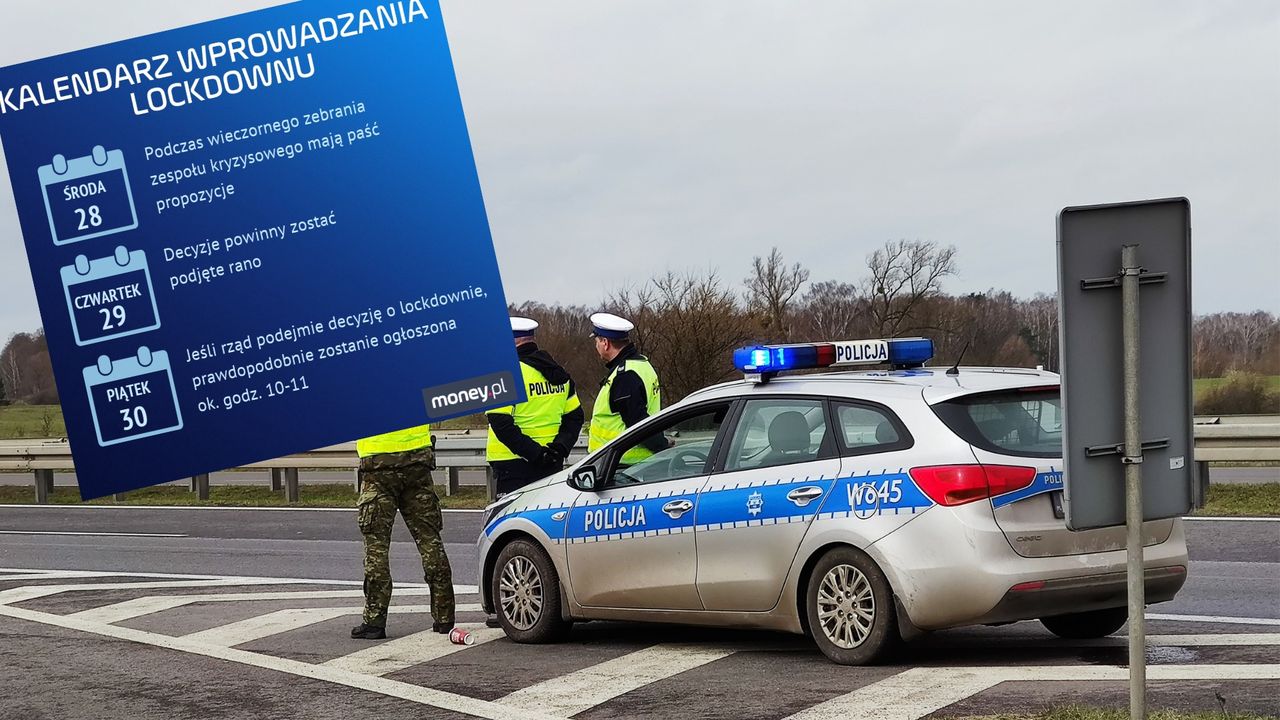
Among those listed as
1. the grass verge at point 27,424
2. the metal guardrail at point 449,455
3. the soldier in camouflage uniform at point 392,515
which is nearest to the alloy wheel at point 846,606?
the soldier in camouflage uniform at point 392,515

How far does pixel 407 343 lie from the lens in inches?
321

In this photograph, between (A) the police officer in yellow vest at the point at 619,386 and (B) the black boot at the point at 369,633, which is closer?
(B) the black boot at the point at 369,633

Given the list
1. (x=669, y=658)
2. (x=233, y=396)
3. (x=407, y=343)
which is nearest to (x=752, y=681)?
(x=669, y=658)

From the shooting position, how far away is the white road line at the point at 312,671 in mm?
Result: 7426

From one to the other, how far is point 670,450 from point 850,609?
1.65 meters

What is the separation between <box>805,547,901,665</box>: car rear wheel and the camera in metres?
7.75

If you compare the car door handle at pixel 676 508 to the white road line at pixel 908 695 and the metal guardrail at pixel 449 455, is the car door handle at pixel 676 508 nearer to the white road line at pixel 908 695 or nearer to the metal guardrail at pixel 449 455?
the white road line at pixel 908 695

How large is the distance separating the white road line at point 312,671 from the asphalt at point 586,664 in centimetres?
4

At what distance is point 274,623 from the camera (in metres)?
10.6

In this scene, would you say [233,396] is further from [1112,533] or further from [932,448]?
[1112,533]

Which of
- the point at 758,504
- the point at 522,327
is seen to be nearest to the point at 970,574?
the point at 758,504

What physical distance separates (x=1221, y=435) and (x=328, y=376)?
12828 millimetres

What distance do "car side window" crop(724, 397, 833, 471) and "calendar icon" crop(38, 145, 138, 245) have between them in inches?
132

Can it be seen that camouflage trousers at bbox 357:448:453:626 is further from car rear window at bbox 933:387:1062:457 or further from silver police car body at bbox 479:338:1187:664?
car rear window at bbox 933:387:1062:457
